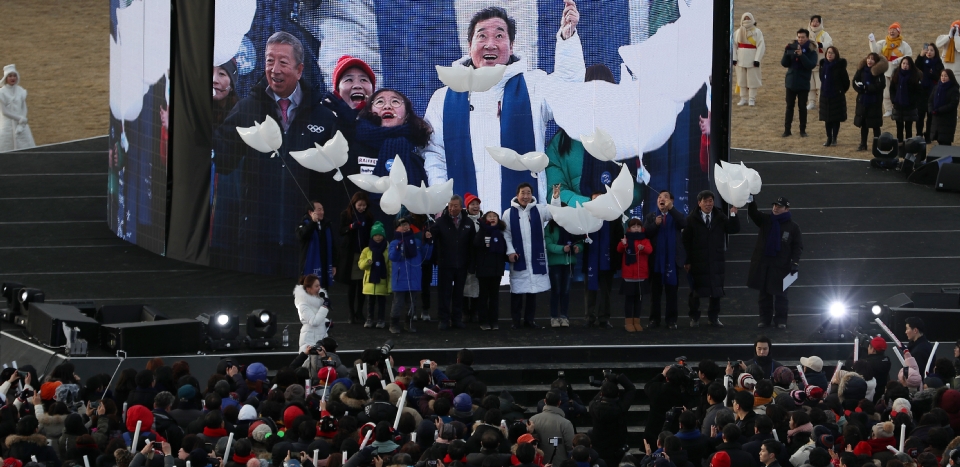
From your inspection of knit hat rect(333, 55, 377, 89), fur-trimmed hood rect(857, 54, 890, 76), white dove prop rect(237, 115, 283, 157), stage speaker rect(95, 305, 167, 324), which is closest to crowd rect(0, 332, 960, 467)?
stage speaker rect(95, 305, 167, 324)

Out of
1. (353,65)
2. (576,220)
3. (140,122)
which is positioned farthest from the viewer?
(140,122)

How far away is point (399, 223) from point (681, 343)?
10.5 ft

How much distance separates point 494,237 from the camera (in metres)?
16.3

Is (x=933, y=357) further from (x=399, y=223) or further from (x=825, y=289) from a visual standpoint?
(x=399, y=223)

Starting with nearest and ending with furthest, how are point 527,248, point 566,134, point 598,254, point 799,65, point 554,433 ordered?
1. point 554,433
2. point 598,254
3. point 527,248
4. point 566,134
5. point 799,65

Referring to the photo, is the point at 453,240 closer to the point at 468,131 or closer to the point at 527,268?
the point at 527,268

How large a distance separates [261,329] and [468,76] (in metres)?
3.48

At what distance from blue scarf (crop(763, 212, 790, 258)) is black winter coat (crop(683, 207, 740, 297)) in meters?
0.37

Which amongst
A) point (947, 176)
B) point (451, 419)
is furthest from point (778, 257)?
point (947, 176)

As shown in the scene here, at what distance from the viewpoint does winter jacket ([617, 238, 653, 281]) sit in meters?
16.2

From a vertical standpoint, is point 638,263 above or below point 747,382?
above

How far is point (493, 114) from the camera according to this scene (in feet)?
60.5

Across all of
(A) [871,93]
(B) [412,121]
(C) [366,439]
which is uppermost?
(A) [871,93]

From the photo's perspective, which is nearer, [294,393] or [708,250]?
[294,393]
